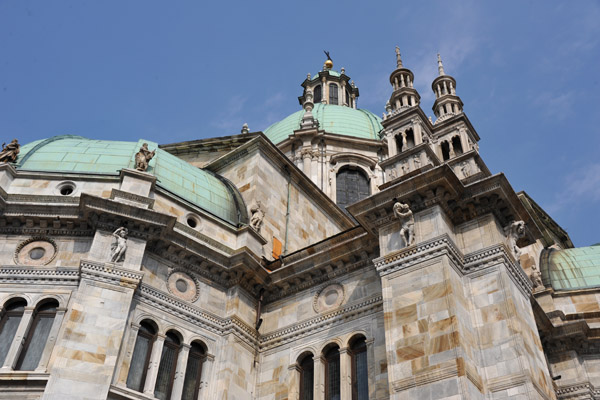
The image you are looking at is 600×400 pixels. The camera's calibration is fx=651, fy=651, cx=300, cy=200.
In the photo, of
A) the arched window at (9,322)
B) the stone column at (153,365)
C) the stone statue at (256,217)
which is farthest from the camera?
the stone statue at (256,217)

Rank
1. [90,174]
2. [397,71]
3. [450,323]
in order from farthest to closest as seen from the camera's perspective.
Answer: [397,71], [90,174], [450,323]

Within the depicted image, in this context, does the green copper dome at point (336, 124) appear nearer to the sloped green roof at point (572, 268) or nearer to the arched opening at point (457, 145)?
the sloped green roof at point (572, 268)

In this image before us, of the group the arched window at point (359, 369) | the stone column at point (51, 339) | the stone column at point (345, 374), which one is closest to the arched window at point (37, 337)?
the stone column at point (51, 339)

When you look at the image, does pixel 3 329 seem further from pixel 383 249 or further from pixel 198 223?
pixel 383 249

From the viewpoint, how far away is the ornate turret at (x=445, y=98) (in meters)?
23.6

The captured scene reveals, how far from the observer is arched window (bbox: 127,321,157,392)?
19031 millimetres

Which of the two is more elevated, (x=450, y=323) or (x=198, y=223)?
(x=198, y=223)

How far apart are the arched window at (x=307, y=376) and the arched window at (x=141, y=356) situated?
4.85m

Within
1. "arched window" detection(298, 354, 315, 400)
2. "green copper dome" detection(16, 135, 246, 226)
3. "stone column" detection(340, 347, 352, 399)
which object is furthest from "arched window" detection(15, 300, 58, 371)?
"stone column" detection(340, 347, 352, 399)

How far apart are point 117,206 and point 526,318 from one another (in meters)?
12.8

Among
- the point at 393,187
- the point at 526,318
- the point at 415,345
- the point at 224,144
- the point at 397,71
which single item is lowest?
the point at 415,345

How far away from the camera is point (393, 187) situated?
19.4m

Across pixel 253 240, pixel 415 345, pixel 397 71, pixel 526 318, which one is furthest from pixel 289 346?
pixel 397 71

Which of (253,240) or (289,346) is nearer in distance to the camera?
(289,346)
